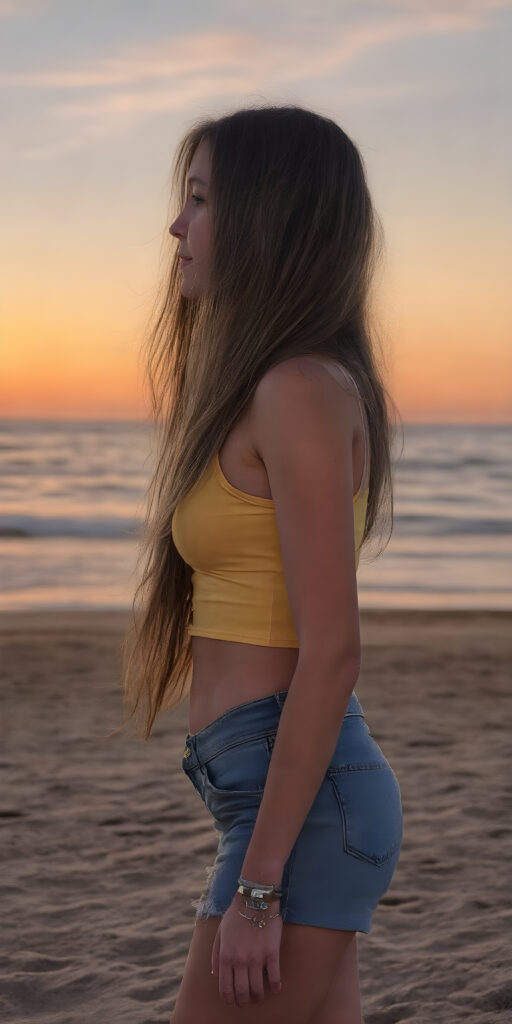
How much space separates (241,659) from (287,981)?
476 millimetres

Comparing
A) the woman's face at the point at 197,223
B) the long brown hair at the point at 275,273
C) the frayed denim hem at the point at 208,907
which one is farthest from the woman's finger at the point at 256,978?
the woman's face at the point at 197,223

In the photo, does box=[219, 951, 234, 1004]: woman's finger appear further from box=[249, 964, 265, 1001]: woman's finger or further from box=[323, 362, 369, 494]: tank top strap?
box=[323, 362, 369, 494]: tank top strap

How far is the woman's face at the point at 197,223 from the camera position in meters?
1.88

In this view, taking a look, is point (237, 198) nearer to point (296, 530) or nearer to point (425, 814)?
point (296, 530)

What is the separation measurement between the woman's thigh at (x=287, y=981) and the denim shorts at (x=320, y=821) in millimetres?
25

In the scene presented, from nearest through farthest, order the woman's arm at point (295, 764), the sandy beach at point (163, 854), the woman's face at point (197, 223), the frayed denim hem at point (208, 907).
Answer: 1. the woman's arm at point (295, 764)
2. the frayed denim hem at point (208, 907)
3. the woman's face at point (197, 223)
4. the sandy beach at point (163, 854)

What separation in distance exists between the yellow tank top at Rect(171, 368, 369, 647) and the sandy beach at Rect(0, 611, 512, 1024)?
2.13 metres

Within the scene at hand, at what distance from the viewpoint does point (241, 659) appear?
179cm

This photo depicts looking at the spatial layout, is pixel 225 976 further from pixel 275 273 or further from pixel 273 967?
pixel 275 273

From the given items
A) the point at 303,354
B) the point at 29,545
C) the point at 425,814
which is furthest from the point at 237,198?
the point at 29,545

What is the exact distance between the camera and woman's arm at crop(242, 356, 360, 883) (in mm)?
→ 1593

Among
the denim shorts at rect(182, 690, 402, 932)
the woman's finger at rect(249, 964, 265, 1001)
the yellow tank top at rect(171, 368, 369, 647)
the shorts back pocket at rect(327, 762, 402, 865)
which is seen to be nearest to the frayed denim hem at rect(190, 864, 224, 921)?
the denim shorts at rect(182, 690, 402, 932)

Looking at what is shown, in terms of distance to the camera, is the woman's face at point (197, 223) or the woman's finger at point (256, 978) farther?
the woman's face at point (197, 223)

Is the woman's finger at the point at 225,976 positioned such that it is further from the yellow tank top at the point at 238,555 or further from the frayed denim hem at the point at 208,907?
the yellow tank top at the point at 238,555
